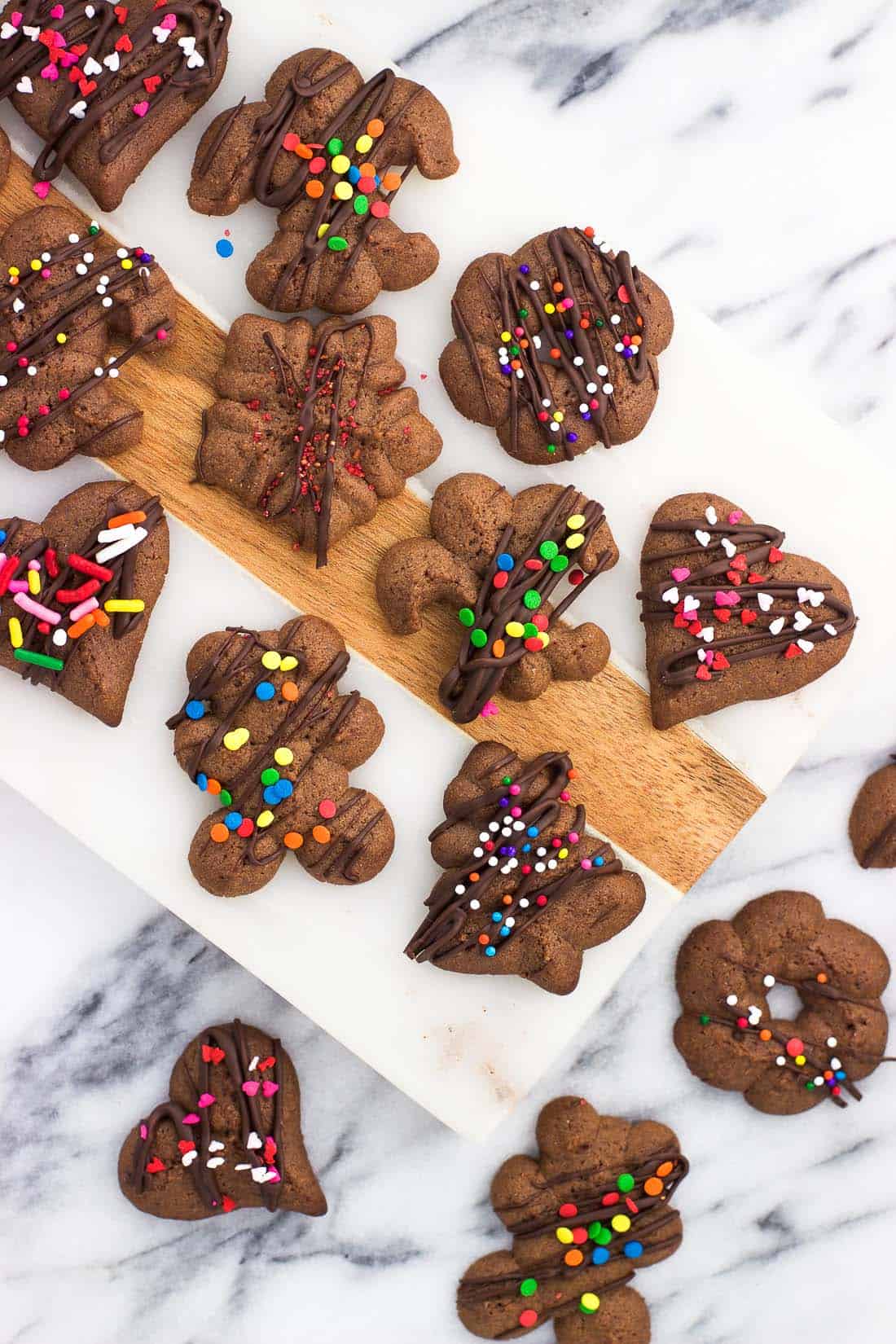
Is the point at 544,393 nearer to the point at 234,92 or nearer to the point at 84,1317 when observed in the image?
the point at 234,92

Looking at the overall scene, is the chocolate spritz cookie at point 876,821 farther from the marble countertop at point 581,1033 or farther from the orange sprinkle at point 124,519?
the orange sprinkle at point 124,519

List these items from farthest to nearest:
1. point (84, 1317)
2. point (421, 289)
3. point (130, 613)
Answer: point (84, 1317), point (421, 289), point (130, 613)

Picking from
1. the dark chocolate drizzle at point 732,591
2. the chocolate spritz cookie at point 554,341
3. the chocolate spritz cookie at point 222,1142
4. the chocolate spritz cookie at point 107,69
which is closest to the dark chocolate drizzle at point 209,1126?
the chocolate spritz cookie at point 222,1142

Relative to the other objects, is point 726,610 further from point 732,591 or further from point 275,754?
point 275,754

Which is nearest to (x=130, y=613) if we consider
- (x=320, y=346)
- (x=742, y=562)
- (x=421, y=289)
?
(x=320, y=346)

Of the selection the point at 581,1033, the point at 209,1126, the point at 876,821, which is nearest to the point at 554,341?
the point at 876,821

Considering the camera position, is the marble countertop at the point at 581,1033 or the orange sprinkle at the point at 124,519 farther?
→ the marble countertop at the point at 581,1033
